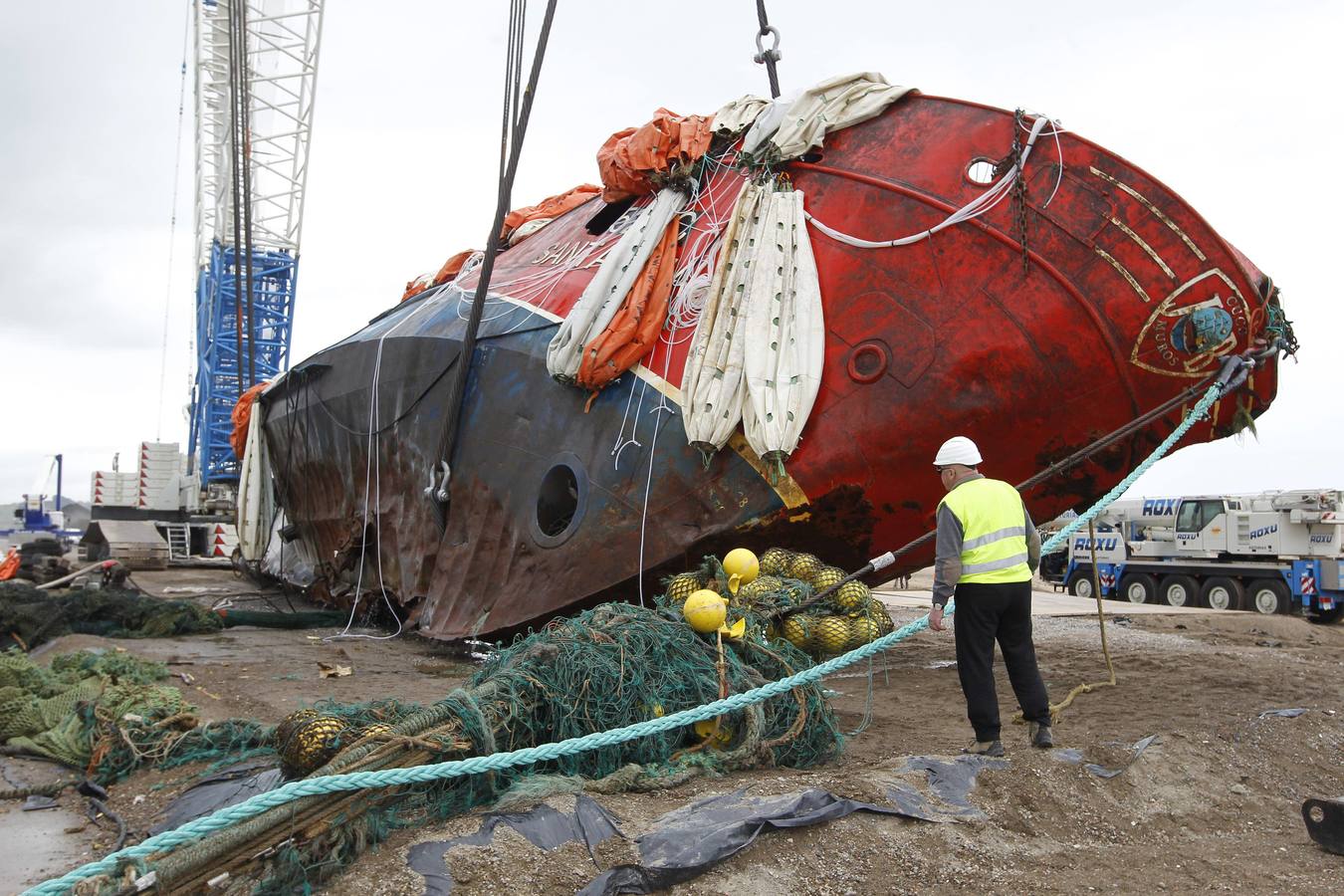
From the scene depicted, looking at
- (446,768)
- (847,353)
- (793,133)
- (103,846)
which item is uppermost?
(793,133)

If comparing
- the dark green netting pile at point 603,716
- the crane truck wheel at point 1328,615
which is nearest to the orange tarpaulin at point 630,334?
the dark green netting pile at point 603,716

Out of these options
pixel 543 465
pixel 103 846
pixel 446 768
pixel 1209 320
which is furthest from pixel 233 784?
pixel 1209 320

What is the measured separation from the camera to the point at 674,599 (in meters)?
6.09

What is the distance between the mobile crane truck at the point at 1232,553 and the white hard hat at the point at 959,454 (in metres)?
13.9

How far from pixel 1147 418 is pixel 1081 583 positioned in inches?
754

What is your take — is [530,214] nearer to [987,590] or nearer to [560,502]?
[560,502]

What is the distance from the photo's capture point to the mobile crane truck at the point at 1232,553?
18.3 m

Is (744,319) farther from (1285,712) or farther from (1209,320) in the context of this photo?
(1285,712)

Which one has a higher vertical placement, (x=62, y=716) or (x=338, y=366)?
(x=338, y=366)

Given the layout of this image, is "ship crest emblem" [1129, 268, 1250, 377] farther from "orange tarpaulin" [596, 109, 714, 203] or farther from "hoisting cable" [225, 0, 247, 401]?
"hoisting cable" [225, 0, 247, 401]

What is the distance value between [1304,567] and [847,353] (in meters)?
15.7

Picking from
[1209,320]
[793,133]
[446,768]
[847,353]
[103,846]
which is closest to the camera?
[446,768]

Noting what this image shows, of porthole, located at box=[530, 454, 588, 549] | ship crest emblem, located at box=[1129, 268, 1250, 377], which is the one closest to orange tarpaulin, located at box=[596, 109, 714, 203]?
porthole, located at box=[530, 454, 588, 549]

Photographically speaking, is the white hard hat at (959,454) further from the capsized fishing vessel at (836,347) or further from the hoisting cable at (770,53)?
the hoisting cable at (770,53)
